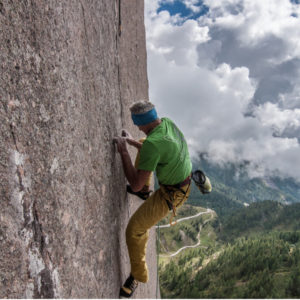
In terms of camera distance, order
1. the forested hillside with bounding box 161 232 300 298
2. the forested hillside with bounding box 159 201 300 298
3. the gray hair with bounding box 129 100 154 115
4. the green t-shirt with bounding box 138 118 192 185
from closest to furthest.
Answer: the green t-shirt with bounding box 138 118 192 185 → the gray hair with bounding box 129 100 154 115 → the forested hillside with bounding box 161 232 300 298 → the forested hillside with bounding box 159 201 300 298

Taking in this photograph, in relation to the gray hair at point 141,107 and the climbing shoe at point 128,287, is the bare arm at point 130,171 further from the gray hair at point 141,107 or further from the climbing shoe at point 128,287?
the climbing shoe at point 128,287

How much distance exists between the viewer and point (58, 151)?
2.37 m

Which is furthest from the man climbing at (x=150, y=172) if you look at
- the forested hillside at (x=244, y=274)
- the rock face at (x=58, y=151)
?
the forested hillside at (x=244, y=274)

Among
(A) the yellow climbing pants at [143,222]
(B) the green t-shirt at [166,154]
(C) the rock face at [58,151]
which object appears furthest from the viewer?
(A) the yellow climbing pants at [143,222]

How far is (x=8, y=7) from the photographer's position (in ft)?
5.78

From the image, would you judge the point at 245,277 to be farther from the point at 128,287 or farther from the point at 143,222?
the point at 143,222

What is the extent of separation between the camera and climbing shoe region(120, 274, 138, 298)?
14.1ft

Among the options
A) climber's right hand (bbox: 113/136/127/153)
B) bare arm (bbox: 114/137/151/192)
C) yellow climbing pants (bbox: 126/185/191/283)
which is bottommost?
yellow climbing pants (bbox: 126/185/191/283)

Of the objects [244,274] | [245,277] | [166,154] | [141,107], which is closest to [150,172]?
[166,154]

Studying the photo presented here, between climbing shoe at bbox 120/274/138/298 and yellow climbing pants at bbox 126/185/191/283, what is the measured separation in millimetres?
89

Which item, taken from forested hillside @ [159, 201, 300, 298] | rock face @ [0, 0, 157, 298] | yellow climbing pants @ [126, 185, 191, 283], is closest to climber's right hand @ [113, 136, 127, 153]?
rock face @ [0, 0, 157, 298]

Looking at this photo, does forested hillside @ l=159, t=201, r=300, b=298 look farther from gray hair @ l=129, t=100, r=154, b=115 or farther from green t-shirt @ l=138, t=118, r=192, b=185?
gray hair @ l=129, t=100, r=154, b=115

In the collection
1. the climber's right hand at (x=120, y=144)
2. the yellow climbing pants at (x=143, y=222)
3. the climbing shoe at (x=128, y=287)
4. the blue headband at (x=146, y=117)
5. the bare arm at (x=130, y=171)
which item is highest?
the blue headband at (x=146, y=117)

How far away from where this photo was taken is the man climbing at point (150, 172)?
3.69 meters
